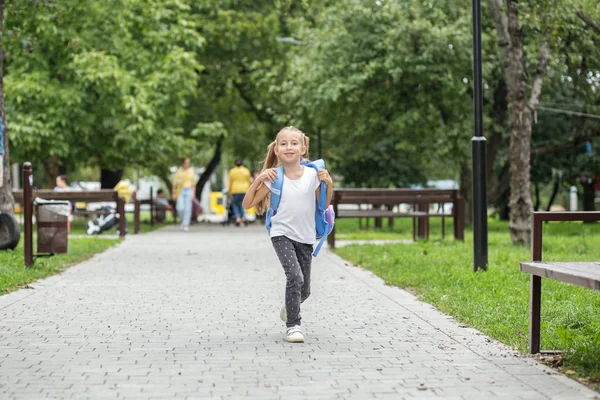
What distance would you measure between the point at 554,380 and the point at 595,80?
70.3 ft

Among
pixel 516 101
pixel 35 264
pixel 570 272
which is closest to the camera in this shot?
pixel 570 272

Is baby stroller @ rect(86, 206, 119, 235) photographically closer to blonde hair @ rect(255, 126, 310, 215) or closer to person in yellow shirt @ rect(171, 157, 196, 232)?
person in yellow shirt @ rect(171, 157, 196, 232)

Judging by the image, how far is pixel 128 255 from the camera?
16938 millimetres

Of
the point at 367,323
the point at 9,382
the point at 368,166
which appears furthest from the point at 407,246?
the point at 368,166

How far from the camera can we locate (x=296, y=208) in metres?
7.82

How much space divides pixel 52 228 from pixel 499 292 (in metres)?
6.43

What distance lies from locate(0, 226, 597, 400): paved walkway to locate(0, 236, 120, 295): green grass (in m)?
0.22

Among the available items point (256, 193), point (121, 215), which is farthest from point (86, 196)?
point (256, 193)

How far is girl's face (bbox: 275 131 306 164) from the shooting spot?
7.70 metres

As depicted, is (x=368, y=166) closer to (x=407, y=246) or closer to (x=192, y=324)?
(x=407, y=246)

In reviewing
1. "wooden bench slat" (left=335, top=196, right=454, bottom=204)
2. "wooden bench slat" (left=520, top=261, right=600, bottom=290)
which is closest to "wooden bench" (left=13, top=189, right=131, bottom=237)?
"wooden bench slat" (left=335, top=196, right=454, bottom=204)

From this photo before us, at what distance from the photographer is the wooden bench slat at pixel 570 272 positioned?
5766 millimetres

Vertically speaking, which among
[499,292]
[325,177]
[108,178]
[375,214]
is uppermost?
[325,177]

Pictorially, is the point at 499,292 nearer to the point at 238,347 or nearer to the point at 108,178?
the point at 238,347
